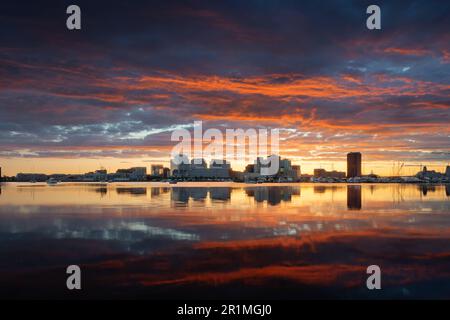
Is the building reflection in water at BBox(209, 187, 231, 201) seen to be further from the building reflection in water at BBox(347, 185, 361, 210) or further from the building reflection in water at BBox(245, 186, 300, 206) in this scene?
the building reflection in water at BBox(347, 185, 361, 210)

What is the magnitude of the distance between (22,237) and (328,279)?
19.5 m

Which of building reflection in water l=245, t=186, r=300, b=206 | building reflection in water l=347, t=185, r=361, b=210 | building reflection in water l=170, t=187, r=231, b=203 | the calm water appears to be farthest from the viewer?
building reflection in water l=170, t=187, r=231, b=203

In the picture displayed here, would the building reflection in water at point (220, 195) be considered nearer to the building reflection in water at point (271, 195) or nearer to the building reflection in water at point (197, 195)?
the building reflection in water at point (197, 195)

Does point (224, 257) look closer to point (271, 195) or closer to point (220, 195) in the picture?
point (220, 195)

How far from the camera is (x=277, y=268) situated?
17.9 m

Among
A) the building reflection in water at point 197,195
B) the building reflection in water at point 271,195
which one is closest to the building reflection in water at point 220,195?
the building reflection in water at point 197,195

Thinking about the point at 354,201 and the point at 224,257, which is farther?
the point at 354,201

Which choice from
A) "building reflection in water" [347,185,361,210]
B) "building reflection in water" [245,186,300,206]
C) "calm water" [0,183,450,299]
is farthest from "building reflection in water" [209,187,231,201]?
"calm water" [0,183,450,299]

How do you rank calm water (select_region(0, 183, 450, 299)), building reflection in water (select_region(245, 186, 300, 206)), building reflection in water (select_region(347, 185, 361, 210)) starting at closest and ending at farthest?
calm water (select_region(0, 183, 450, 299)) < building reflection in water (select_region(347, 185, 361, 210)) < building reflection in water (select_region(245, 186, 300, 206))

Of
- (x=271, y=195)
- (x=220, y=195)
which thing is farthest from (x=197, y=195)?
(x=271, y=195)

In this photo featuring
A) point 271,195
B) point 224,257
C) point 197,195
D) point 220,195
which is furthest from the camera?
point 220,195

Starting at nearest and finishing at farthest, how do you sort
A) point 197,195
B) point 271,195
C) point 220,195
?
1. point 197,195
2. point 271,195
3. point 220,195

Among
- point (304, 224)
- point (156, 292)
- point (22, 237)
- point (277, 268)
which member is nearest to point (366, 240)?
point (304, 224)
